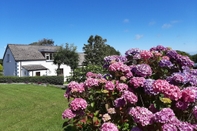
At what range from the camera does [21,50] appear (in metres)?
26.7

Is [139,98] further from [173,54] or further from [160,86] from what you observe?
[173,54]

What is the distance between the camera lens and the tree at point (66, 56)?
26.5 metres

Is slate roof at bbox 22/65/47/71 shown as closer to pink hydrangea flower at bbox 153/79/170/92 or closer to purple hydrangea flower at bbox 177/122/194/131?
pink hydrangea flower at bbox 153/79/170/92

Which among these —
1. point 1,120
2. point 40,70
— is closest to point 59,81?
point 40,70

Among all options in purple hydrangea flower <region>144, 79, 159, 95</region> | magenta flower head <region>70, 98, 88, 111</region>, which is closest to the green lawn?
magenta flower head <region>70, 98, 88, 111</region>

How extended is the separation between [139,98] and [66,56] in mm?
25388

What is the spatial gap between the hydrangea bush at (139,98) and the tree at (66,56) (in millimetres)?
24322

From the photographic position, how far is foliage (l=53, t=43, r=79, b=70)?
2648 centimetres

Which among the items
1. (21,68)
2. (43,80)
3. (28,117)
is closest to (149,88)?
(28,117)

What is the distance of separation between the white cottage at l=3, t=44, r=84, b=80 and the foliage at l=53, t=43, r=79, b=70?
1882mm

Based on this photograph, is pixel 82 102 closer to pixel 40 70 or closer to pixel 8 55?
pixel 40 70

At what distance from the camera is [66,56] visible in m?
26.9

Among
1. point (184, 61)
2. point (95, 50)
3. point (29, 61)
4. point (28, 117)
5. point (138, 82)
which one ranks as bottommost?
point (28, 117)

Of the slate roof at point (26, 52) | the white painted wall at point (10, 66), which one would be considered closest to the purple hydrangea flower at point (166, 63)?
the slate roof at point (26, 52)
